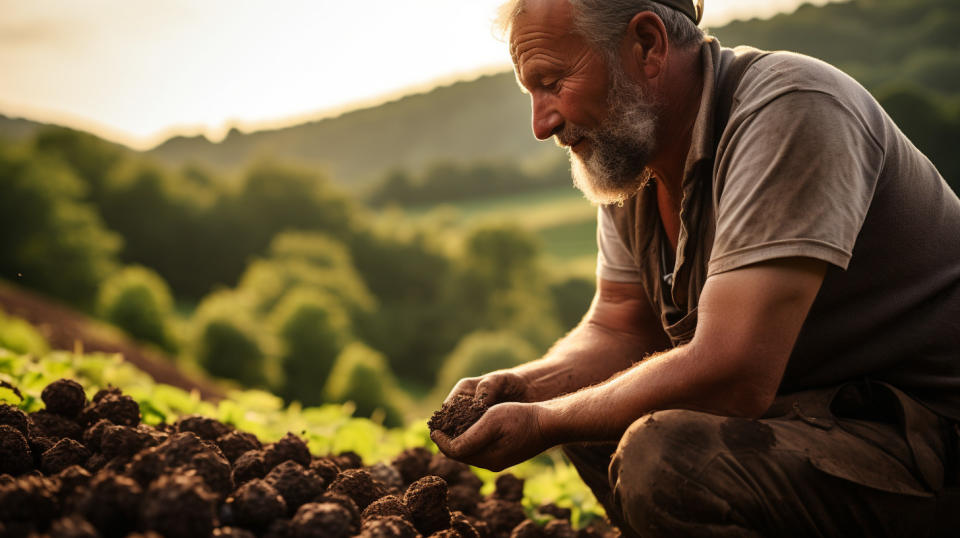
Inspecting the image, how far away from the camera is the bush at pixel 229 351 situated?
15.6 m

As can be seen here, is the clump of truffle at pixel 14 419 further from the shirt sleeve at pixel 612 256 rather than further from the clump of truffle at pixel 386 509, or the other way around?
the shirt sleeve at pixel 612 256

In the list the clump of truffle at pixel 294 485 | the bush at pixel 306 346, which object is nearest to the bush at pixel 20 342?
the clump of truffle at pixel 294 485

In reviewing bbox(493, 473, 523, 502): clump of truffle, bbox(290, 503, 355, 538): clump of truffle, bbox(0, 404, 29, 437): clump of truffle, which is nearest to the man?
bbox(290, 503, 355, 538): clump of truffle

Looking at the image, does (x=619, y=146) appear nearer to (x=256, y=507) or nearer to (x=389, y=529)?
(x=389, y=529)

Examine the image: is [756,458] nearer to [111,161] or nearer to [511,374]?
[511,374]

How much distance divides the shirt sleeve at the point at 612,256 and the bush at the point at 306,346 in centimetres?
1432

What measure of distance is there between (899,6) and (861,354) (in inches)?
832

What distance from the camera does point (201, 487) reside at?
191 centimetres

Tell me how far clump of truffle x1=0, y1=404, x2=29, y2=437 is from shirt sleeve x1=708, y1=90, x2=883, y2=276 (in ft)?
8.44

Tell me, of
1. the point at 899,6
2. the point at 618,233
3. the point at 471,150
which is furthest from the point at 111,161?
the point at 618,233

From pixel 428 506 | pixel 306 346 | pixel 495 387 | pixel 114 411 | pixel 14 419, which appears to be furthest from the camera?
pixel 306 346

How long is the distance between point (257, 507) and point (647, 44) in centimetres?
216

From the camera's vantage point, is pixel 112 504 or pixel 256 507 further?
pixel 256 507

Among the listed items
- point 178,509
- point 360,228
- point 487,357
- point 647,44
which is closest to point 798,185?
point 647,44
